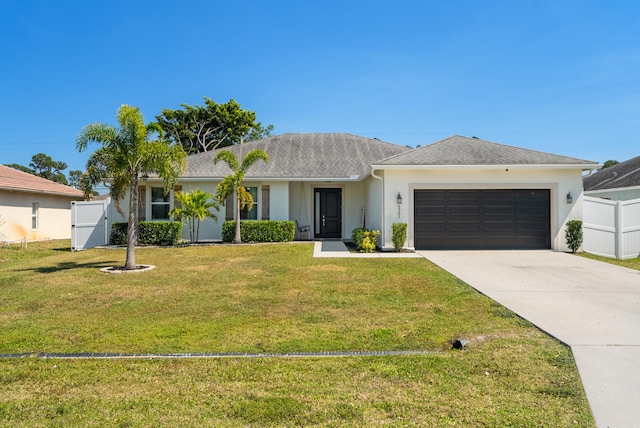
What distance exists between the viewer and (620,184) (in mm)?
18234

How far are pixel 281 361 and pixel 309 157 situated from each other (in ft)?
48.5

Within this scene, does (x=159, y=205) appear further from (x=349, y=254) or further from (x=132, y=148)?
(x=349, y=254)

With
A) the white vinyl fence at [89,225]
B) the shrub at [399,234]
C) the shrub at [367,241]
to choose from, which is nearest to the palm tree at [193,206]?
the white vinyl fence at [89,225]

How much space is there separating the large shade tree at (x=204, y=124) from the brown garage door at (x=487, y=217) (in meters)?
25.7

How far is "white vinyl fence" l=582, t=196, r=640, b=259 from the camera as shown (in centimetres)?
1143

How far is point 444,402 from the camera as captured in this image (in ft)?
9.09

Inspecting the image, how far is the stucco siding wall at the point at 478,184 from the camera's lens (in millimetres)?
12195

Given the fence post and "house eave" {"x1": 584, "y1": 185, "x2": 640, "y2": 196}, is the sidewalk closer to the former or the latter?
the fence post

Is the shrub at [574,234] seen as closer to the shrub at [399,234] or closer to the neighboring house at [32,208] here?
the shrub at [399,234]

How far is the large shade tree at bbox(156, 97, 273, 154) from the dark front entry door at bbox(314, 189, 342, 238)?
66.6 ft

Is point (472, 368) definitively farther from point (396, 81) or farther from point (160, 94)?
point (160, 94)

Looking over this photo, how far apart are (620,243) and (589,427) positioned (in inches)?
467

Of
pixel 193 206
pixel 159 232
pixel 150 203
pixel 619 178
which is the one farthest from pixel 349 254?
pixel 619 178

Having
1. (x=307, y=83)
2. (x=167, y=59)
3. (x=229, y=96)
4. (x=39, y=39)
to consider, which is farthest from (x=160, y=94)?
(x=307, y=83)
